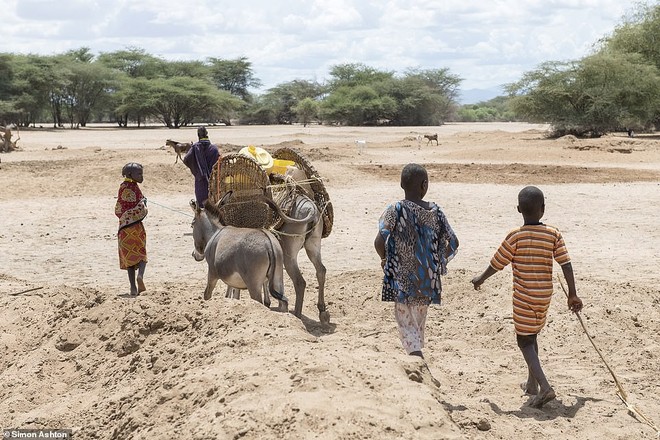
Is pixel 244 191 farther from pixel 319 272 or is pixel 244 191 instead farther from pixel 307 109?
pixel 307 109

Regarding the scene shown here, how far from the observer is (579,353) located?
23.2 feet

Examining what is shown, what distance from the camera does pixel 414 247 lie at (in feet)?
18.5

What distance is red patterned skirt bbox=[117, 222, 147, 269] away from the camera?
855 cm

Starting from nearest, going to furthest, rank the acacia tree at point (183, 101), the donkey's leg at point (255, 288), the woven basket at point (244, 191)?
the donkey's leg at point (255, 288)
the woven basket at point (244, 191)
the acacia tree at point (183, 101)

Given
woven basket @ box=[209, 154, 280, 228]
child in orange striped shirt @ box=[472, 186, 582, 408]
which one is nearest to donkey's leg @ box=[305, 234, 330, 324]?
woven basket @ box=[209, 154, 280, 228]

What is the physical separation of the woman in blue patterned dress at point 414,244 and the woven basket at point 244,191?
2451 millimetres

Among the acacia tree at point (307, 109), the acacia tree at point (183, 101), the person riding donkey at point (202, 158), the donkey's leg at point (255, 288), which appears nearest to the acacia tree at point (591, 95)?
the acacia tree at point (183, 101)

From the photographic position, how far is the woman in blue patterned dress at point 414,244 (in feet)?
18.4

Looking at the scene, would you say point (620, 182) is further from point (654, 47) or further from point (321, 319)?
point (654, 47)

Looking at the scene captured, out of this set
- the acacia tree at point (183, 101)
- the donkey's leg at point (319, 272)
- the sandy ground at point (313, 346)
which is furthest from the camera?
the acacia tree at point (183, 101)

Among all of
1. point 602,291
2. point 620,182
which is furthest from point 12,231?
point 620,182

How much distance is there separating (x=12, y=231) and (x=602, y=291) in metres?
9.64

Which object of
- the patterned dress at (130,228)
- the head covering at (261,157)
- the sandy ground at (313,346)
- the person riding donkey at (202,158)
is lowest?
the sandy ground at (313,346)

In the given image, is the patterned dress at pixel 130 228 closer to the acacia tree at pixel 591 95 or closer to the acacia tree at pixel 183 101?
the acacia tree at pixel 591 95
